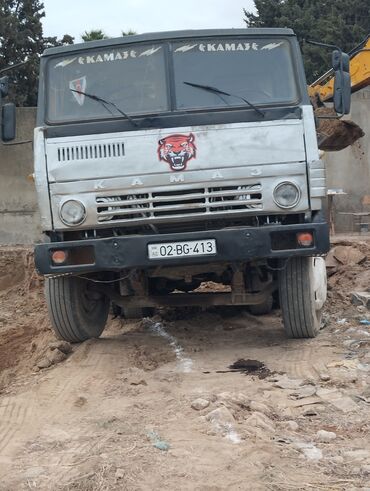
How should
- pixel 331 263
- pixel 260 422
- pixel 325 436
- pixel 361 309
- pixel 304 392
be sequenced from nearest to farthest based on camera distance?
pixel 325 436, pixel 260 422, pixel 304 392, pixel 361 309, pixel 331 263

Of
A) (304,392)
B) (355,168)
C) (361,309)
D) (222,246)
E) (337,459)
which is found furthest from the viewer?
(355,168)

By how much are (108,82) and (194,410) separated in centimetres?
317

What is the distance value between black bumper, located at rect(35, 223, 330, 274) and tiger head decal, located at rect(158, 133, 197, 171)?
2.07ft

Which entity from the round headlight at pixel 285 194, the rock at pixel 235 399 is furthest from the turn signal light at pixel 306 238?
the rock at pixel 235 399

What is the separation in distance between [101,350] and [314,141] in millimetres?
2787

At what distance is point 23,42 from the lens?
27.1 metres

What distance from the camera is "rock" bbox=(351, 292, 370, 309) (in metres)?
8.43

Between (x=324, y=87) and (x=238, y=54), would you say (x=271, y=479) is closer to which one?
(x=238, y=54)

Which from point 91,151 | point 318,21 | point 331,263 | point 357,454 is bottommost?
point 357,454

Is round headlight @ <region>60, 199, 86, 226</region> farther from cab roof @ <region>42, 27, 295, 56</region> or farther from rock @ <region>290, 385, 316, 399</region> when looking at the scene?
rock @ <region>290, 385, 316, 399</region>

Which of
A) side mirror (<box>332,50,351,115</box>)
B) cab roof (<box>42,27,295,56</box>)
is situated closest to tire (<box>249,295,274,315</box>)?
side mirror (<box>332,50,351,115</box>)

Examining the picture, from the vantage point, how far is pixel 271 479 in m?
3.71

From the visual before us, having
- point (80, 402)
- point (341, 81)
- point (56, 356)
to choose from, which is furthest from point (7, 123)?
point (341, 81)

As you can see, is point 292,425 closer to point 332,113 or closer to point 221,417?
point 221,417
